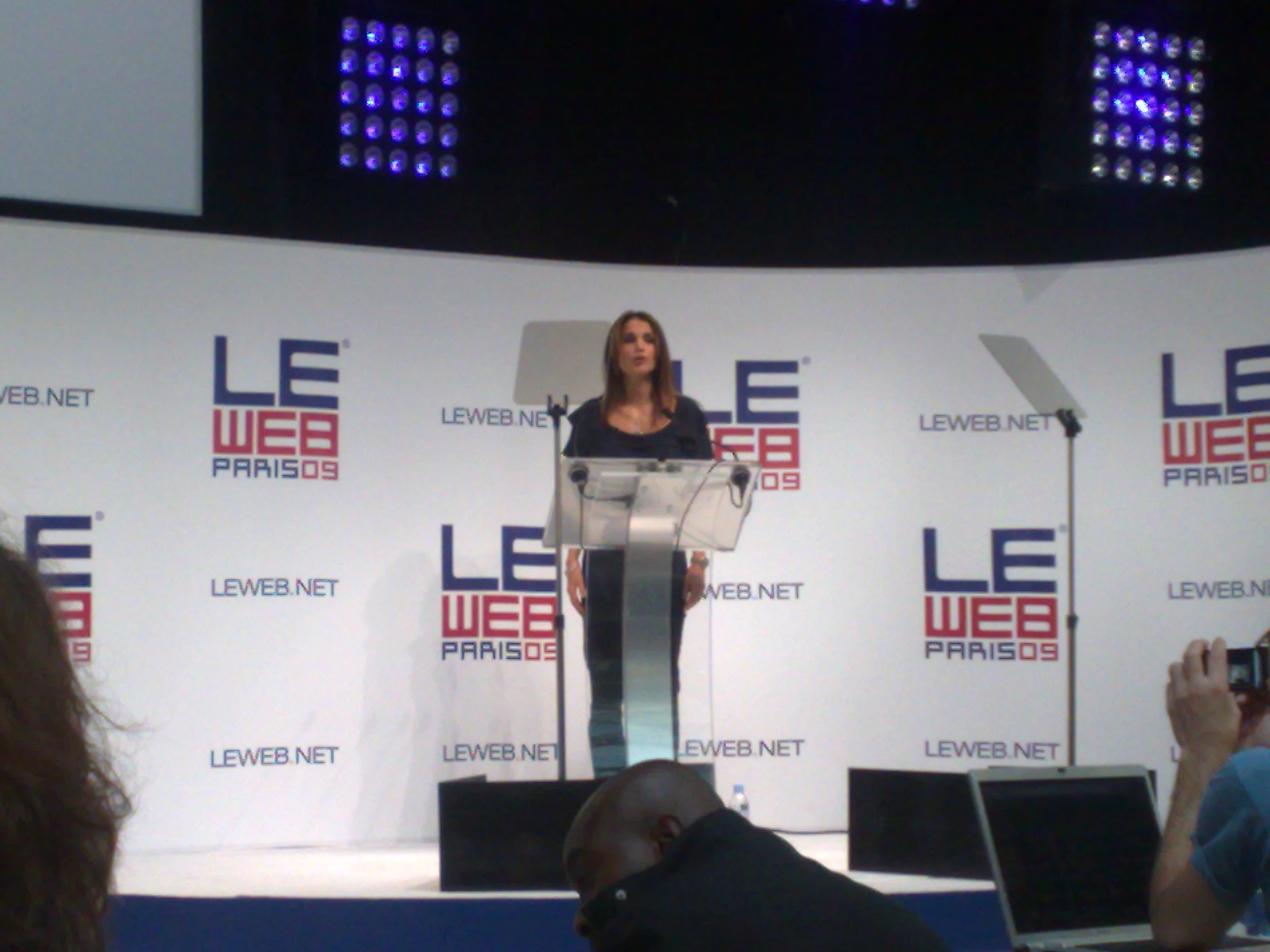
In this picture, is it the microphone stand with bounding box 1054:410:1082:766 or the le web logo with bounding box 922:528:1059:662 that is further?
the le web logo with bounding box 922:528:1059:662

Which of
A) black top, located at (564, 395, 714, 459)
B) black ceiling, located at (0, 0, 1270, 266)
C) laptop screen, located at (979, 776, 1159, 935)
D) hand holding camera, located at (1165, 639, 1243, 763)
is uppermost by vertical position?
black ceiling, located at (0, 0, 1270, 266)

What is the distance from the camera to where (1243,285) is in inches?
205

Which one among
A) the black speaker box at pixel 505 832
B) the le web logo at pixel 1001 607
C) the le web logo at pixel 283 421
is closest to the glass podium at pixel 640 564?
the black speaker box at pixel 505 832

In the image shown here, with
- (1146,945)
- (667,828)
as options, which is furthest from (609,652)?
(667,828)

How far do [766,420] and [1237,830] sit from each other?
3786 mm

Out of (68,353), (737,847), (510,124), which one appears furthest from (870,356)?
(737,847)

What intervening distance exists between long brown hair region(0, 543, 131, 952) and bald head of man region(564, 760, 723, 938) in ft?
2.56

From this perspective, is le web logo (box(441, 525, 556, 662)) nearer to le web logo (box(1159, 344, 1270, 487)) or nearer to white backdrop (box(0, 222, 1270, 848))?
white backdrop (box(0, 222, 1270, 848))

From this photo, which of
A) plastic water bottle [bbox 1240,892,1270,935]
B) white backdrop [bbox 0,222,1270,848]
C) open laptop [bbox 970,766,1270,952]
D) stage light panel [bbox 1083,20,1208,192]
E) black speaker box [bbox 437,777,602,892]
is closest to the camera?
open laptop [bbox 970,766,1270,952]

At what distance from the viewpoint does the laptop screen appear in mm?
2312

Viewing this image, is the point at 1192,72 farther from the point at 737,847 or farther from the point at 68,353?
the point at 737,847

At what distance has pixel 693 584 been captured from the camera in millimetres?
4062

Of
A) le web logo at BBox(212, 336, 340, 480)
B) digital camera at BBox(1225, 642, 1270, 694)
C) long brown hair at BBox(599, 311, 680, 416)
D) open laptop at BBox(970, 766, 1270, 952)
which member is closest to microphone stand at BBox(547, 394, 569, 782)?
long brown hair at BBox(599, 311, 680, 416)

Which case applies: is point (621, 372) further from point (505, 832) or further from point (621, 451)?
point (505, 832)
